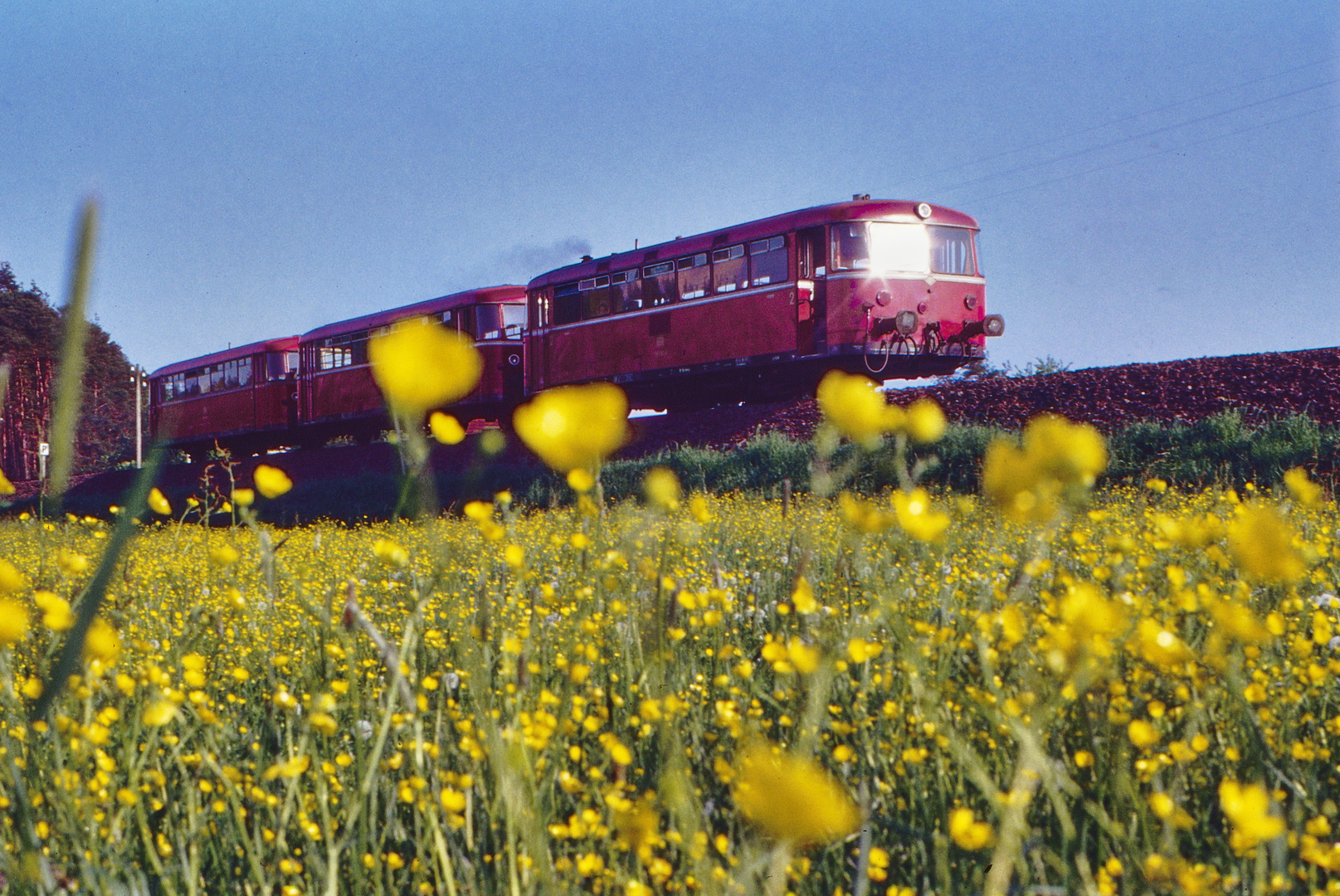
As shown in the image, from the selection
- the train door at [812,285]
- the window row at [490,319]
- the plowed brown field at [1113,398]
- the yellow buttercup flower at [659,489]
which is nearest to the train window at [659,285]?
the plowed brown field at [1113,398]

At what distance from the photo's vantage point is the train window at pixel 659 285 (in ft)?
45.7

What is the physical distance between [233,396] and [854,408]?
23437 mm

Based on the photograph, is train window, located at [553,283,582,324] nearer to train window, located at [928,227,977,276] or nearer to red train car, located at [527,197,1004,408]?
red train car, located at [527,197,1004,408]

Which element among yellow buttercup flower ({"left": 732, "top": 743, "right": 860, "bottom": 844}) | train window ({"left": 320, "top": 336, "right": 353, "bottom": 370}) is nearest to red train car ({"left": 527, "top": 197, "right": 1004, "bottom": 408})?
train window ({"left": 320, "top": 336, "right": 353, "bottom": 370})

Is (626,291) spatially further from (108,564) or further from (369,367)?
(108,564)

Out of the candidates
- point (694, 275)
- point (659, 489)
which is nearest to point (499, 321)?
point (694, 275)

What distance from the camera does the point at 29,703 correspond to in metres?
1.53

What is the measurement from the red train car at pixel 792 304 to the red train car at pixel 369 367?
204 centimetres

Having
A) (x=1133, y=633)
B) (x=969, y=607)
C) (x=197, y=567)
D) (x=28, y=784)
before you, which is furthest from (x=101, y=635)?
(x=197, y=567)

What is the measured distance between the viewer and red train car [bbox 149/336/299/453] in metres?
21.1

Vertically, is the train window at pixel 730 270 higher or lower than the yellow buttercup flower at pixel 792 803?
higher

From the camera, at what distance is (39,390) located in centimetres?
3694

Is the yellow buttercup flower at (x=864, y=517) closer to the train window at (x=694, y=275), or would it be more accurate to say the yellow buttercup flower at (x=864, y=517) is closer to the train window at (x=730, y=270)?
the train window at (x=730, y=270)

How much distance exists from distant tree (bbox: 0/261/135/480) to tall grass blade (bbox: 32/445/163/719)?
33489 mm
